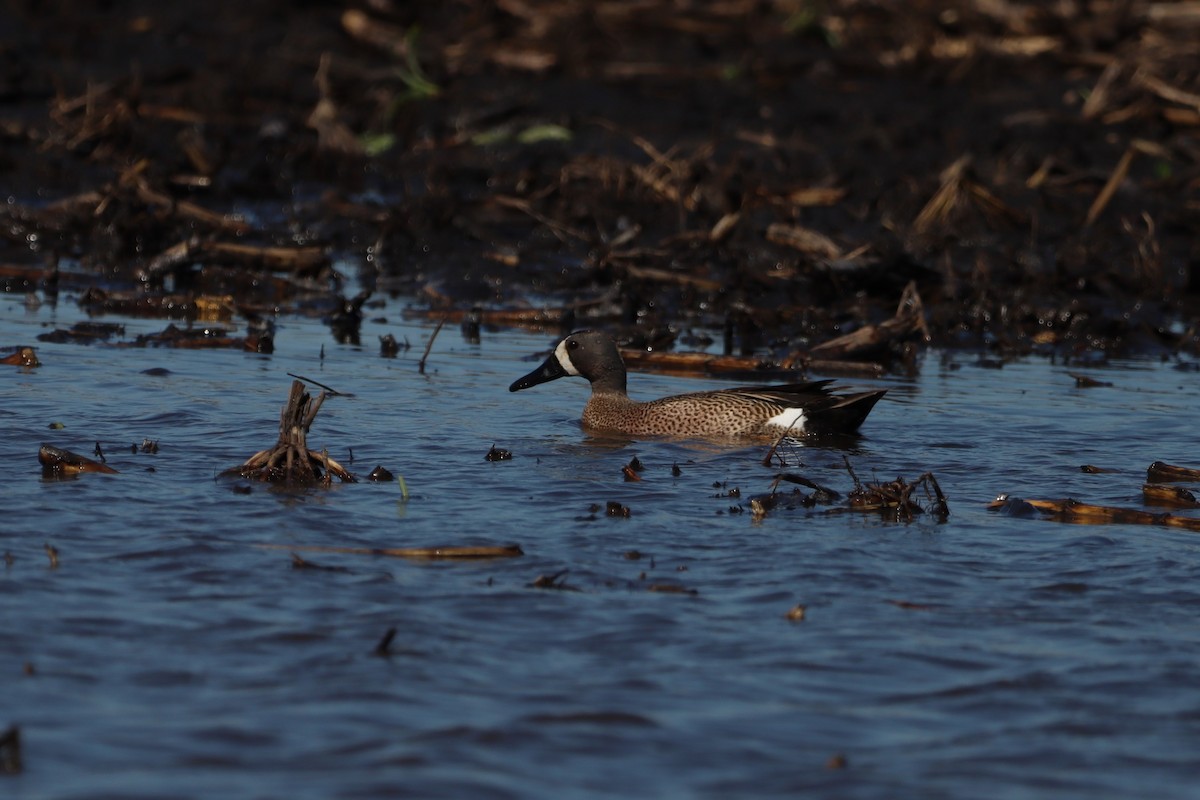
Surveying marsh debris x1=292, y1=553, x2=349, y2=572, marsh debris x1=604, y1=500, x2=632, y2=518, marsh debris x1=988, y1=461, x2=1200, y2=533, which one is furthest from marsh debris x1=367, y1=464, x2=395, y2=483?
marsh debris x1=988, y1=461, x2=1200, y2=533

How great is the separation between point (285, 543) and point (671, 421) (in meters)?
3.33

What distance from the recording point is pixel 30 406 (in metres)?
8.41

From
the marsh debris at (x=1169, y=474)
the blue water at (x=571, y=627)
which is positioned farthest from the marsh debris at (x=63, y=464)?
the marsh debris at (x=1169, y=474)

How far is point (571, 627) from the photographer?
5.35 meters

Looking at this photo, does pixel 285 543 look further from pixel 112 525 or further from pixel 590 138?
pixel 590 138

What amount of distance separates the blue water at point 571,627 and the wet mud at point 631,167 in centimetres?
345

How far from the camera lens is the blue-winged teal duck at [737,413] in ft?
29.0

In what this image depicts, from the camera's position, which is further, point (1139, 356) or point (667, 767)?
point (1139, 356)

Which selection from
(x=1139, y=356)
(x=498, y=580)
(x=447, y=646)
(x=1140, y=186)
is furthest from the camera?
(x=1140, y=186)

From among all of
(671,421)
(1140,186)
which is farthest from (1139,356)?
(671,421)

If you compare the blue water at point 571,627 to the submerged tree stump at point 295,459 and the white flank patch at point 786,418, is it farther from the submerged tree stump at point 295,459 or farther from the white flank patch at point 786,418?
the white flank patch at point 786,418

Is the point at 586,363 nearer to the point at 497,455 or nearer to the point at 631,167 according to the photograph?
the point at 497,455

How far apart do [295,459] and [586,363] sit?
2920 mm

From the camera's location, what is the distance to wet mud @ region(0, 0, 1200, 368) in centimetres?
1250
